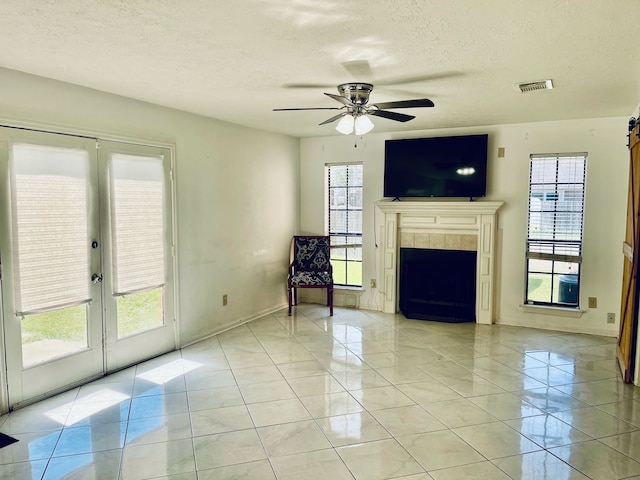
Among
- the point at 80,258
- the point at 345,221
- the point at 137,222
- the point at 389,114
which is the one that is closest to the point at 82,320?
the point at 80,258

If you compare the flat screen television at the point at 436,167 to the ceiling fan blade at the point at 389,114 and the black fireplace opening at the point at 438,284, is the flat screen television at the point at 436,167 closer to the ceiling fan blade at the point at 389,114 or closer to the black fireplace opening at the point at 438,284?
the black fireplace opening at the point at 438,284

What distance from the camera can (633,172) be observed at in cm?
403

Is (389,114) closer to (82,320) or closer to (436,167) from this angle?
(436,167)

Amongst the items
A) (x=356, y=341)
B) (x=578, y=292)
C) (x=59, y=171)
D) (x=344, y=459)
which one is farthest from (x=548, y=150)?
(x=59, y=171)

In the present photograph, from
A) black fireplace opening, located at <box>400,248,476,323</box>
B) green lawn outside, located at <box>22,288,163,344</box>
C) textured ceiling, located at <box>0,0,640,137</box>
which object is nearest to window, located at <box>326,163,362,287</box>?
black fireplace opening, located at <box>400,248,476,323</box>

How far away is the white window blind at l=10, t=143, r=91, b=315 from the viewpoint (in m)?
3.12

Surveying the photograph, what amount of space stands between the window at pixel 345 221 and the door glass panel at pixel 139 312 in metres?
2.84

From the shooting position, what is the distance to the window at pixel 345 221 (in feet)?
20.7

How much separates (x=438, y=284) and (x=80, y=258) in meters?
4.17

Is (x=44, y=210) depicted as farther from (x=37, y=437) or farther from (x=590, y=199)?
(x=590, y=199)

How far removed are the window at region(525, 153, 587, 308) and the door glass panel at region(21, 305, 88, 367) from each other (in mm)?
4872

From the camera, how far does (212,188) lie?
4898mm

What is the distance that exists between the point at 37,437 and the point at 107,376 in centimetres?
100

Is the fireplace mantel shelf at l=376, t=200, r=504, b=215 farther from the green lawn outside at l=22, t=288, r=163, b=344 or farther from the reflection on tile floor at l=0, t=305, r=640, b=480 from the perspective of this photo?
the green lawn outside at l=22, t=288, r=163, b=344
